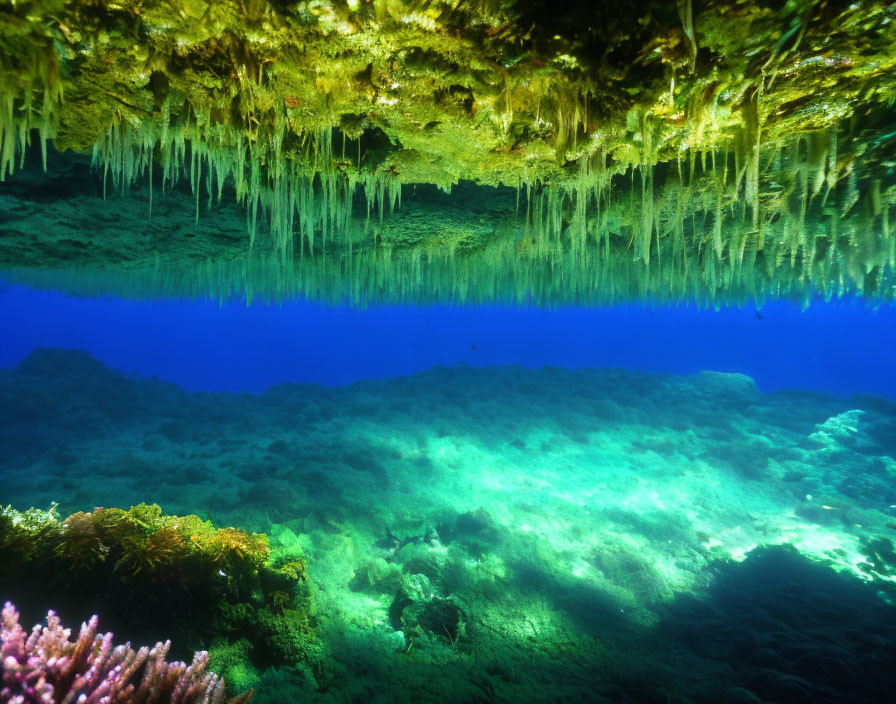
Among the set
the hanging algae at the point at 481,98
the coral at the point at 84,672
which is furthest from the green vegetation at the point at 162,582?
the hanging algae at the point at 481,98

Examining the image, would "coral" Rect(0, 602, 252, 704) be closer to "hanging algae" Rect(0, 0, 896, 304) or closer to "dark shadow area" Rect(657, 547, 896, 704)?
"hanging algae" Rect(0, 0, 896, 304)

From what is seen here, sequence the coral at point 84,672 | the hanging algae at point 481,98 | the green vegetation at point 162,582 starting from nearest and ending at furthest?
the hanging algae at point 481,98
the coral at point 84,672
the green vegetation at point 162,582

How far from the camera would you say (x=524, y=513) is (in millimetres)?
11938

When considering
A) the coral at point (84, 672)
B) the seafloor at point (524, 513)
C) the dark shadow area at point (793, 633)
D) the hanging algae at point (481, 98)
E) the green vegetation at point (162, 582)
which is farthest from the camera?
the dark shadow area at point (793, 633)

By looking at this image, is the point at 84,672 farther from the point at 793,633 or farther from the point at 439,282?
the point at 793,633

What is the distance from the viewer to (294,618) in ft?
17.0

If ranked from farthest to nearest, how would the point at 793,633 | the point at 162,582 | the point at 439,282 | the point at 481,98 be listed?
the point at 439,282 → the point at 793,633 → the point at 162,582 → the point at 481,98

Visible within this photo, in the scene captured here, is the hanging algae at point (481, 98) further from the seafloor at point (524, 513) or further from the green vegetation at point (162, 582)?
the seafloor at point (524, 513)

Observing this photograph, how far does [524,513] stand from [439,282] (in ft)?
24.2

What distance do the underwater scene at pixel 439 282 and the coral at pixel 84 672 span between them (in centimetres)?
2

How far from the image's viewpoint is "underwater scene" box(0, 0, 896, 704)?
Answer: 91.8 inches

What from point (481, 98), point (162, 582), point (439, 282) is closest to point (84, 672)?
point (162, 582)

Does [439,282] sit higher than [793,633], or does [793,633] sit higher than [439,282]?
[439,282]

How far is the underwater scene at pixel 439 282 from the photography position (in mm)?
2332
